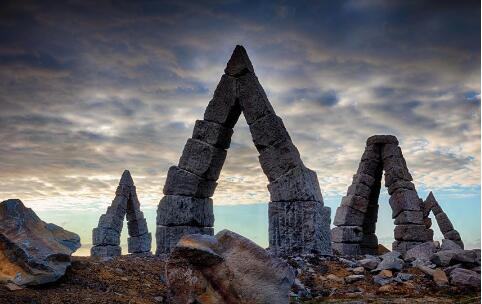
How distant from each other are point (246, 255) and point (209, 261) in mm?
389

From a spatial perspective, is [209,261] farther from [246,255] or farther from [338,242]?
[338,242]

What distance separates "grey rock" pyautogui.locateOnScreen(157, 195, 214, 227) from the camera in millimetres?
10508

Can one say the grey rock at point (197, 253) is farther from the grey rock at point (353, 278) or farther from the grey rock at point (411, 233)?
the grey rock at point (411, 233)

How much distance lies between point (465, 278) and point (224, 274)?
4.25 meters

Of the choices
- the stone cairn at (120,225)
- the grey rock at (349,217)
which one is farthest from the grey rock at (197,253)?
the stone cairn at (120,225)

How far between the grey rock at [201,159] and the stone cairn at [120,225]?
8498 millimetres

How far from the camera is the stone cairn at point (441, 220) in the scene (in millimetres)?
24516

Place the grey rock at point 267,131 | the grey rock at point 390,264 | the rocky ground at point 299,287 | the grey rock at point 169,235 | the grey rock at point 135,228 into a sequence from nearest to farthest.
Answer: the rocky ground at point 299,287 < the grey rock at point 390,264 < the grey rock at point 267,131 < the grey rock at point 169,235 < the grey rock at point 135,228

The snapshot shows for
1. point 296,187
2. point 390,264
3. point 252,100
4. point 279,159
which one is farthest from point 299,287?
point 252,100

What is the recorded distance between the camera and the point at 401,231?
15.5 m

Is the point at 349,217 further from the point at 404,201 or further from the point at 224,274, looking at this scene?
the point at 224,274

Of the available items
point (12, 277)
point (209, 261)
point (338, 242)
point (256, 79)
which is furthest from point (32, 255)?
point (338, 242)

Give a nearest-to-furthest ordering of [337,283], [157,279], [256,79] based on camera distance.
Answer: [157,279] → [337,283] → [256,79]

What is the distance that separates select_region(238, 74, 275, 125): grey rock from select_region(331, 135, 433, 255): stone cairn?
712cm
